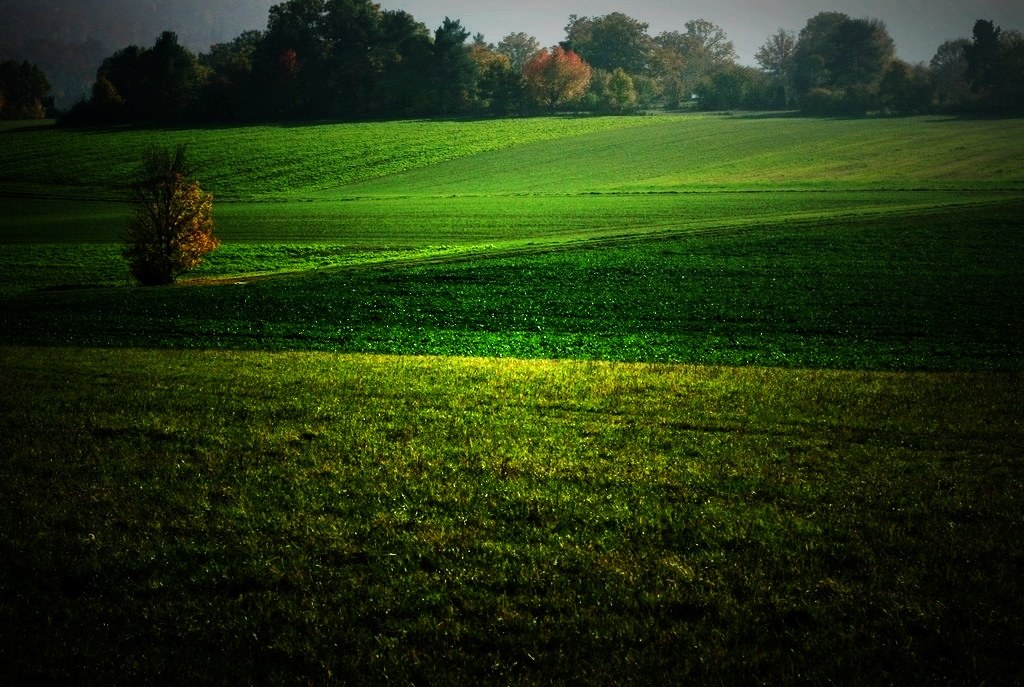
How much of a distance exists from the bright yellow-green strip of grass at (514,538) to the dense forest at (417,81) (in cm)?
10844

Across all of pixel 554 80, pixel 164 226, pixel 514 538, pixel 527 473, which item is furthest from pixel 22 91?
pixel 514 538

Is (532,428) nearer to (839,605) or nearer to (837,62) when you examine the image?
(839,605)

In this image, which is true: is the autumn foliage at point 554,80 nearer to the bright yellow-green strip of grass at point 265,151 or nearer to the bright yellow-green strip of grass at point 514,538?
the bright yellow-green strip of grass at point 265,151

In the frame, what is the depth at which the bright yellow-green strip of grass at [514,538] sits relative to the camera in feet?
21.2

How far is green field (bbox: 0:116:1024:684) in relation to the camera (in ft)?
21.8

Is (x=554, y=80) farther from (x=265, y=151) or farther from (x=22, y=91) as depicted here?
(x=22, y=91)

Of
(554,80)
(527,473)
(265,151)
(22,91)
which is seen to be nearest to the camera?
(527,473)

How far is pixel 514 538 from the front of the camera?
852 centimetres

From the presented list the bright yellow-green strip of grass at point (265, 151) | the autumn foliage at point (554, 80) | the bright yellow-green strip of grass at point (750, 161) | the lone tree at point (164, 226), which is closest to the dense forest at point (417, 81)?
the autumn foliage at point (554, 80)

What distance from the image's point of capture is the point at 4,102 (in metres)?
129

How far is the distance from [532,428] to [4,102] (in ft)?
494

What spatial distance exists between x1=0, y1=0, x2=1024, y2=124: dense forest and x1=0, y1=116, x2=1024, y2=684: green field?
88259 millimetres

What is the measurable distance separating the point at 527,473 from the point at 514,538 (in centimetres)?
196

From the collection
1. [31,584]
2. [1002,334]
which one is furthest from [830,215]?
[31,584]
